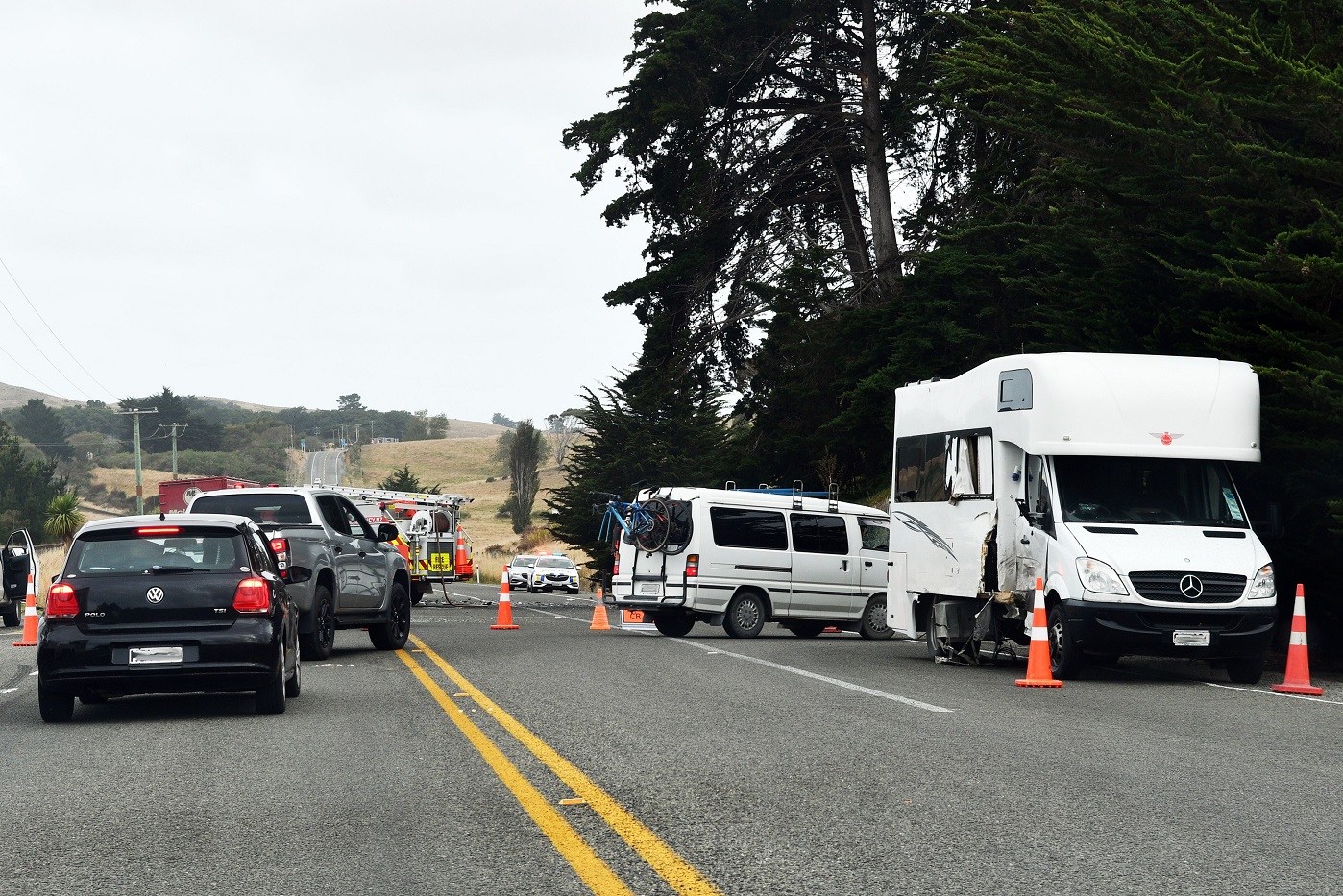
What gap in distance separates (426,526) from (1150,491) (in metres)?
26.3

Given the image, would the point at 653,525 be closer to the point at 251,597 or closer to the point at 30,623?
the point at 30,623

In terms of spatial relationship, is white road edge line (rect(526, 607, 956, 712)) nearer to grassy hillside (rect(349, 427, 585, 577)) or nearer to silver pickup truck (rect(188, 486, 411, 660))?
silver pickup truck (rect(188, 486, 411, 660))

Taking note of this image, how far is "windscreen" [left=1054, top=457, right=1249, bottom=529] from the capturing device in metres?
15.5

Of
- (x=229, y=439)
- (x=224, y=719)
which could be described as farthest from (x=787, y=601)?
(x=229, y=439)

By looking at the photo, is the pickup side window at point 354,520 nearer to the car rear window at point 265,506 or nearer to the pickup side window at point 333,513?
→ the pickup side window at point 333,513

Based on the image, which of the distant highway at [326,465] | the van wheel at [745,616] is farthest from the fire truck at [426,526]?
the distant highway at [326,465]

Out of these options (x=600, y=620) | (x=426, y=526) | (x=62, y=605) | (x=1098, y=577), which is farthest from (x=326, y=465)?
(x=62, y=605)

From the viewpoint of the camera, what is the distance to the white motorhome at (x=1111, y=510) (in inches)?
578

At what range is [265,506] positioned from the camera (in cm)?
1794

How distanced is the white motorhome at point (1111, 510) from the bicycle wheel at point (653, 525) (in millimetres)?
6622

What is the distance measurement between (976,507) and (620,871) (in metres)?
11.2

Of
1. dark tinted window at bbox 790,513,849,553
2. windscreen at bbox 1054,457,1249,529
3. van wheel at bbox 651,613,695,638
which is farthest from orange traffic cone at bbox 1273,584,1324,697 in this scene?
van wheel at bbox 651,613,695,638

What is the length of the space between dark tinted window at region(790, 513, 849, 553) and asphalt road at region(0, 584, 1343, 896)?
9.20m

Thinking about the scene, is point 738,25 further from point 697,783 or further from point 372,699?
point 697,783
